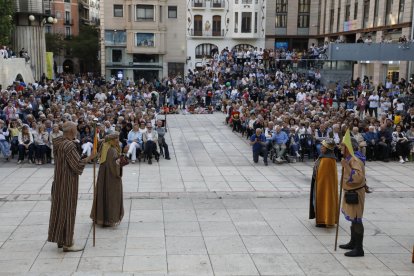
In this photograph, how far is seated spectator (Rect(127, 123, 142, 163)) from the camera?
49.3 ft

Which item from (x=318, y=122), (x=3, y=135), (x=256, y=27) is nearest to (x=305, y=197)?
(x=318, y=122)

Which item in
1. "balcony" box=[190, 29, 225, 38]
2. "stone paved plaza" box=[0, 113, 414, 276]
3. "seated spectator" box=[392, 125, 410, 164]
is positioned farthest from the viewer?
"balcony" box=[190, 29, 225, 38]

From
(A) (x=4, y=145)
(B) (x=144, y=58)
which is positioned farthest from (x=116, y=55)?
(A) (x=4, y=145)

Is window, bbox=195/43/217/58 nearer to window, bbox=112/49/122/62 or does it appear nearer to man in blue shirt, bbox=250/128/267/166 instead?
window, bbox=112/49/122/62

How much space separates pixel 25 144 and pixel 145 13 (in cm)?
3702

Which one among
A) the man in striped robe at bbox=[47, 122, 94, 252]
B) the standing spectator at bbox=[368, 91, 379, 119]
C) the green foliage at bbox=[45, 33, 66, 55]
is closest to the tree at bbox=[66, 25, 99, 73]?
the green foliage at bbox=[45, 33, 66, 55]

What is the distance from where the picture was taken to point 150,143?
15.1m

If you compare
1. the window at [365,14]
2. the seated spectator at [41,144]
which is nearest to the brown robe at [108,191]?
the seated spectator at [41,144]

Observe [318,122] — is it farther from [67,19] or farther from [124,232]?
[67,19]

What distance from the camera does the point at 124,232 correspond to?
8.63 metres

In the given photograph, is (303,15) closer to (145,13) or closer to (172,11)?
(172,11)

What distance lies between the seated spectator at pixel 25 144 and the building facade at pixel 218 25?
38324 millimetres

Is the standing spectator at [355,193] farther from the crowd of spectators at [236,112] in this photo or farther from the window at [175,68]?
the window at [175,68]

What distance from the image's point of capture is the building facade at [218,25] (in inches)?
2079
